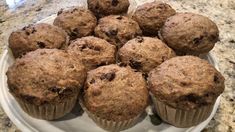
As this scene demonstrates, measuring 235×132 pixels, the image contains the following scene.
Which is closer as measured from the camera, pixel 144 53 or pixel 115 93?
Result: pixel 115 93

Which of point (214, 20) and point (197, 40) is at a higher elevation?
point (197, 40)

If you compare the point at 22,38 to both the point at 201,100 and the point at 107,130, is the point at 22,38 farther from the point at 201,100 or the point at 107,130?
the point at 201,100

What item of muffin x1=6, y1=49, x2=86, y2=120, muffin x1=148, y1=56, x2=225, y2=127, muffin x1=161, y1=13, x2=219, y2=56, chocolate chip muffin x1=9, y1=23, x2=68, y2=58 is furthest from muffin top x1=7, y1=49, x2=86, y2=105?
muffin x1=161, y1=13, x2=219, y2=56

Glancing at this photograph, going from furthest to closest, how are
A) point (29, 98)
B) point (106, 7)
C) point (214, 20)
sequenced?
point (214, 20) → point (106, 7) → point (29, 98)

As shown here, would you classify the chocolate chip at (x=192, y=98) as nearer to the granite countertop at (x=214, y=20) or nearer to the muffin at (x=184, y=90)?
the muffin at (x=184, y=90)

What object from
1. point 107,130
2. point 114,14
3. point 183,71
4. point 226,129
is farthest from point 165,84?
point 114,14

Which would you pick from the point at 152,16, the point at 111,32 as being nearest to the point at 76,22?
the point at 111,32

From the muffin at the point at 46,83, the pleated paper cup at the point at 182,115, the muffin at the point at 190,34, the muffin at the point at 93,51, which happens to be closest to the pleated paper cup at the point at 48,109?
the muffin at the point at 46,83

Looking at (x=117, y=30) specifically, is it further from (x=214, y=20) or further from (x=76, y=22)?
(x=214, y=20)
